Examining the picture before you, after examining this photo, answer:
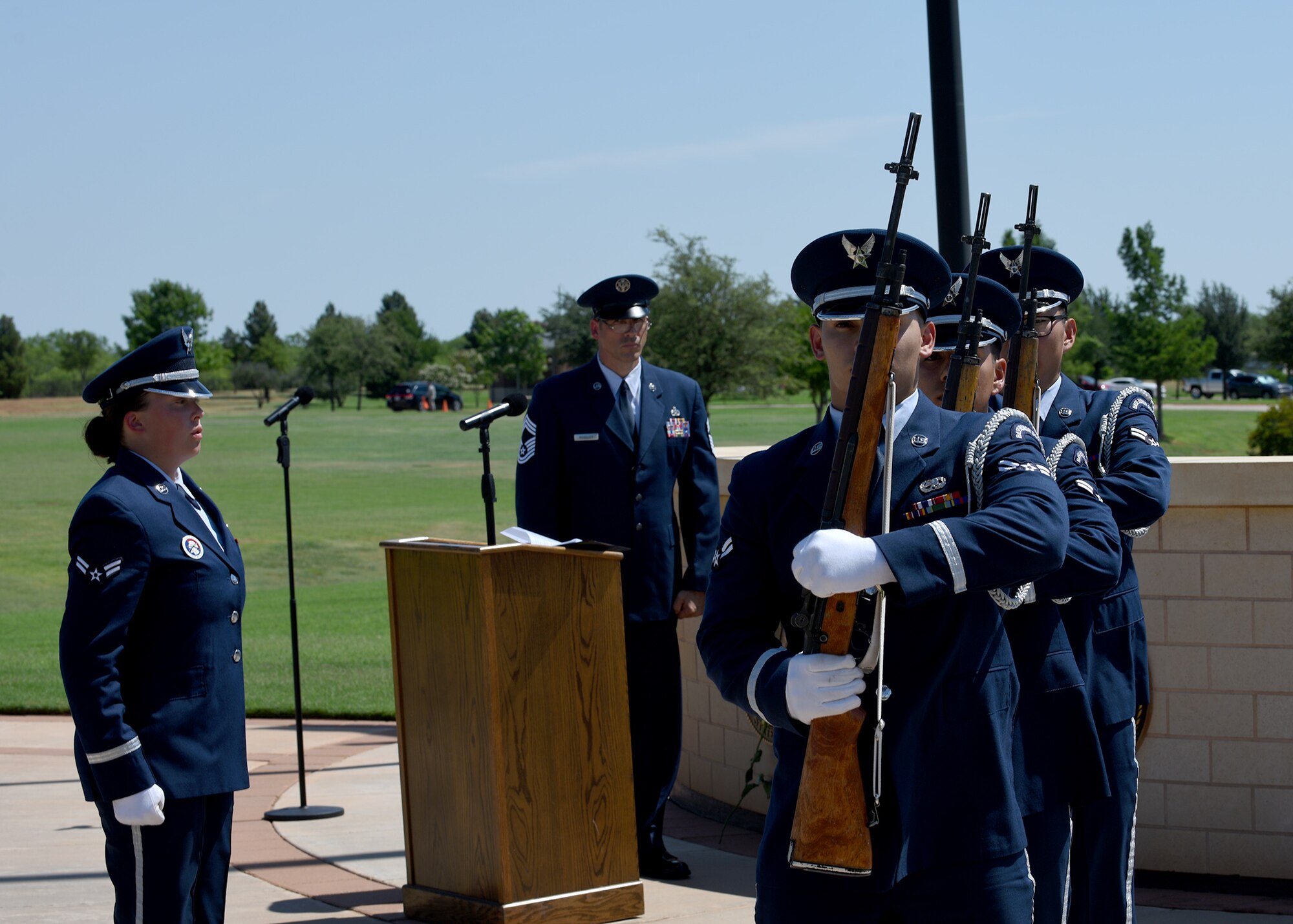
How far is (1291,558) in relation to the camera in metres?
5.05

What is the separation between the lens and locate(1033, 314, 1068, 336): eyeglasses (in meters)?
4.15

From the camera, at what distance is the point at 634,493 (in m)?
5.64

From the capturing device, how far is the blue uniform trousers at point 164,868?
3.42 metres

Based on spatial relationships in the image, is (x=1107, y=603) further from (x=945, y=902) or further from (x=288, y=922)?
(x=288, y=922)

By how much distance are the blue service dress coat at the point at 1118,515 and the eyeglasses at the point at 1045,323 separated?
0.19 m

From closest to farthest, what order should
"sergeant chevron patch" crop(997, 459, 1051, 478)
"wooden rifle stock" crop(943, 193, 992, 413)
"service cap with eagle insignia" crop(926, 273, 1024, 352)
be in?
"sergeant chevron patch" crop(997, 459, 1051, 478)
"wooden rifle stock" crop(943, 193, 992, 413)
"service cap with eagle insignia" crop(926, 273, 1024, 352)

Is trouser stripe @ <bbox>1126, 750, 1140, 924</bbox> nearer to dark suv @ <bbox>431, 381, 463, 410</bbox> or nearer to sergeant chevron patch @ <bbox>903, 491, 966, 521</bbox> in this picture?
sergeant chevron patch @ <bbox>903, 491, 966, 521</bbox>

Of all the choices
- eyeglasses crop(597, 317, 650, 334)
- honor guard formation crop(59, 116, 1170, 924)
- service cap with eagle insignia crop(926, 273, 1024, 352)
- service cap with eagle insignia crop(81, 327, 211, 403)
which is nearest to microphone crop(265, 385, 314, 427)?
eyeglasses crop(597, 317, 650, 334)

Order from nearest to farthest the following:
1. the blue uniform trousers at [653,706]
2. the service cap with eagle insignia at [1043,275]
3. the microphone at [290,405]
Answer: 1. the service cap with eagle insignia at [1043,275]
2. the blue uniform trousers at [653,706]
3. the microphone at [290,405]

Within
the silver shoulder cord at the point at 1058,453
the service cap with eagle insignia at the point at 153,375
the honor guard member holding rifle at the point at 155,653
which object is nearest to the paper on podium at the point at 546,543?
the honor guard member holding rifle at the point at 155,653

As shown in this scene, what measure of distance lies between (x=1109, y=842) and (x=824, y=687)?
1.76 metres

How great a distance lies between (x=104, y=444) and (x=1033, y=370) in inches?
101

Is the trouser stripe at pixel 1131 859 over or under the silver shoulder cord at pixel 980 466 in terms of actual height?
under

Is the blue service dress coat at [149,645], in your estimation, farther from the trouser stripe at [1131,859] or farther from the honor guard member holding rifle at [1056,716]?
the trouser stripe at [1131,859]
